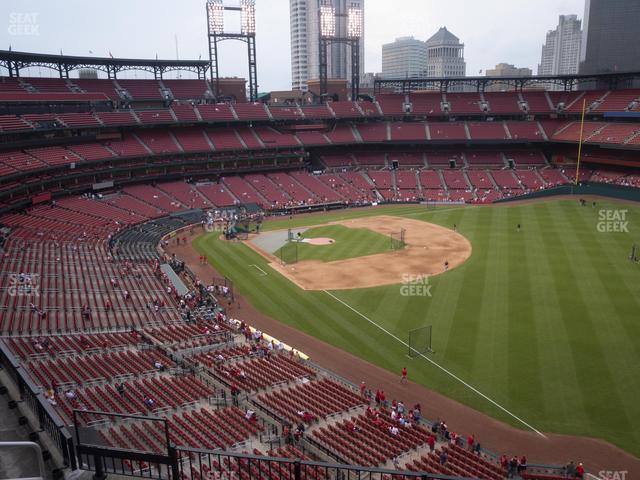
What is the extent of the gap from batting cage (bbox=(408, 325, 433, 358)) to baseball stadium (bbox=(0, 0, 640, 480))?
20cm

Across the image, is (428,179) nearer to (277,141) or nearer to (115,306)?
(277,141)

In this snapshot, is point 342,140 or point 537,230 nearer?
point 537,230

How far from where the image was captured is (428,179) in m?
82.0

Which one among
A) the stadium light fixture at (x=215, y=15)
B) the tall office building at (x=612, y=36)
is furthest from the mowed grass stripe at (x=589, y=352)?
the tall office building at (x=612, y=36)

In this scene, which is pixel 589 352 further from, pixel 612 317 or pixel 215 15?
pixel 215 15

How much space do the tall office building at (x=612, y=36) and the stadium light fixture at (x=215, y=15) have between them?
74387 millimetres

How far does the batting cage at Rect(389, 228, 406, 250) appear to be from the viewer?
166ft

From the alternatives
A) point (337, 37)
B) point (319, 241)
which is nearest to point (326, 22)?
point (337, 37)

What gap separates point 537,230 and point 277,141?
4469cm

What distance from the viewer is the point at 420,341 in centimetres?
2958

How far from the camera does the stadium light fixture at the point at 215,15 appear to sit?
83875 millimetres

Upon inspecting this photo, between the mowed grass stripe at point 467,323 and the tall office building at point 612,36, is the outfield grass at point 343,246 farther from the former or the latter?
the tall office building at point 612,36

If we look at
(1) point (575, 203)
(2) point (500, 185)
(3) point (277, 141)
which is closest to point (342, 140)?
(3) point (277, 141)

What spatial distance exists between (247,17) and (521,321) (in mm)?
74313
